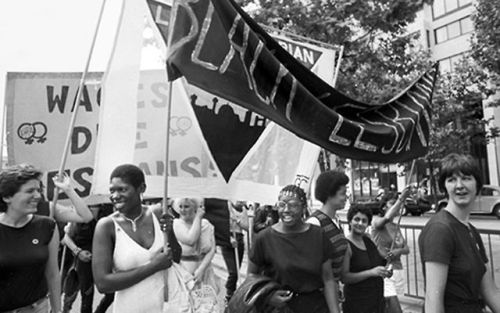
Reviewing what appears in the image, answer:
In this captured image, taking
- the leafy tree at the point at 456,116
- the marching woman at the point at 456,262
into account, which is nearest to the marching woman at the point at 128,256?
the marching woman at the point at 456,262

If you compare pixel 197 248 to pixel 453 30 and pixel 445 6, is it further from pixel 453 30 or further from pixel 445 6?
pixel 445 6

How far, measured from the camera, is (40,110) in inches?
177

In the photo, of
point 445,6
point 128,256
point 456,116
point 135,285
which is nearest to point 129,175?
point 128,256

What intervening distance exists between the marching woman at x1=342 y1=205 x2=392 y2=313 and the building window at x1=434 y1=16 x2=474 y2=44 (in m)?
29.9

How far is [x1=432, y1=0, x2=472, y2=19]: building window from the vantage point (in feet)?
101

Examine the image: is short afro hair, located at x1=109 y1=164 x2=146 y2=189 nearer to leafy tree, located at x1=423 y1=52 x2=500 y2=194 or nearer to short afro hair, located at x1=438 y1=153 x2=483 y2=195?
short afro hair, located at x1=438 y1=153 x2=483 y2=195

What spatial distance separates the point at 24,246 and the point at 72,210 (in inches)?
35.8

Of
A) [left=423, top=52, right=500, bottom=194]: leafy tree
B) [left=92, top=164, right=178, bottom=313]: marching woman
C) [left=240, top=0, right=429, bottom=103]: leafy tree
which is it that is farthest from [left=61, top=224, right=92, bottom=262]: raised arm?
[left=423, top=52, right=500, bottom=194]: leafy tree

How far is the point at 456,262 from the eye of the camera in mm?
2521

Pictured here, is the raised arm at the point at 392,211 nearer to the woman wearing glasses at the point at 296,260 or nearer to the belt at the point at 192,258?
the woman wearing glasses at the point at 296,260

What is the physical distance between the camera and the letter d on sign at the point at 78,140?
434cm

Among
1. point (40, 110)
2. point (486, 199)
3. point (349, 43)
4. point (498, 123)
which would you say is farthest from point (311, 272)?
point (498, 123)

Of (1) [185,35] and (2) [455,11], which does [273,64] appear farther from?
(2) [455,11]

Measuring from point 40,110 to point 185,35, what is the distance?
7.56 feet
